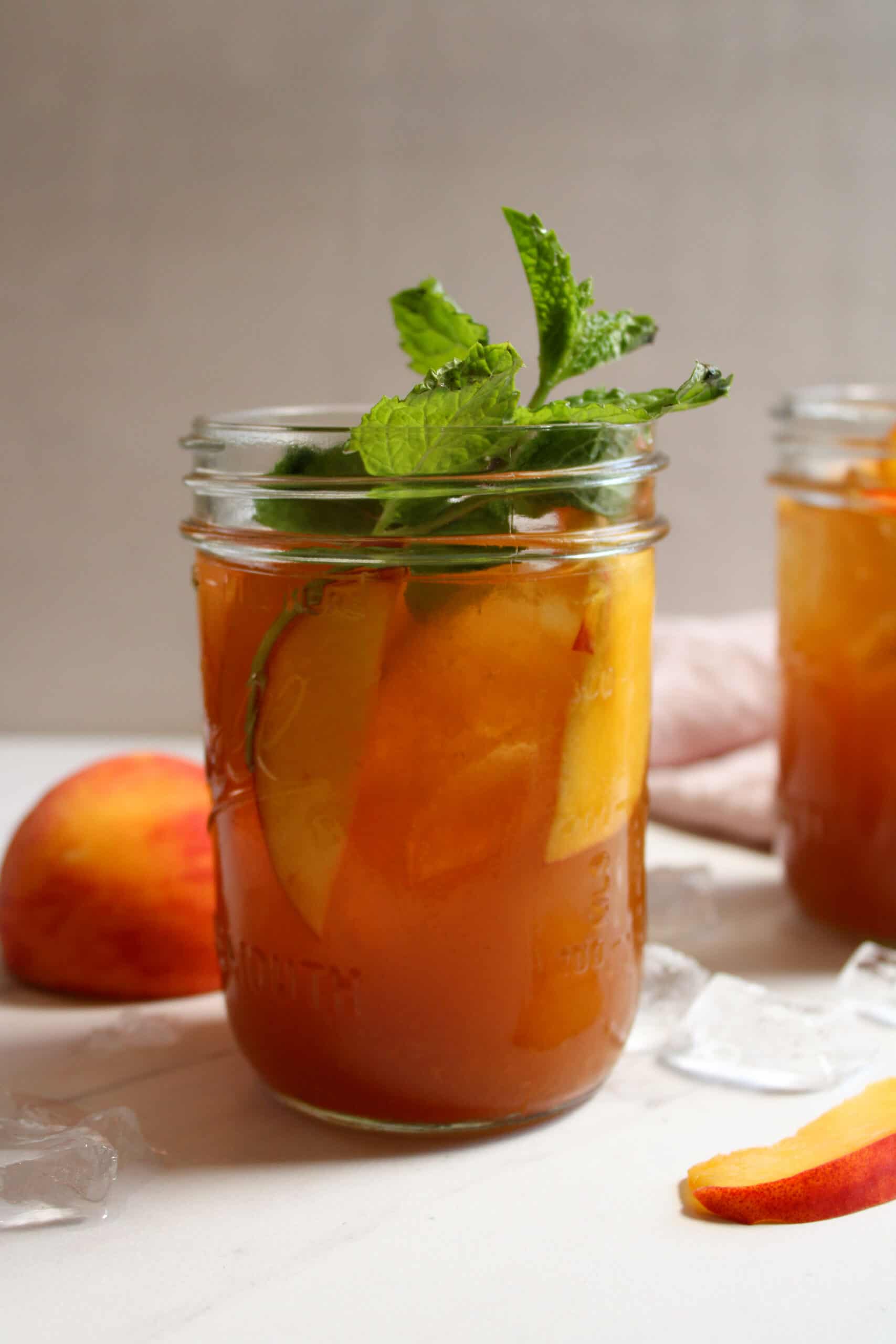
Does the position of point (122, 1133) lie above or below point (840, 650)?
below

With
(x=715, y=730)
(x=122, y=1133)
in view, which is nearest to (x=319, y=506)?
(x=122, y=1133)

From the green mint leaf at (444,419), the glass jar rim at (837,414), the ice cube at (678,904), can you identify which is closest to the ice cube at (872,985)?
the ice cube at (678,904)

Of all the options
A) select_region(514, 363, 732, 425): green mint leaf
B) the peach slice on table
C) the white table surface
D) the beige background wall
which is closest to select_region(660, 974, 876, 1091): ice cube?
the white table surface

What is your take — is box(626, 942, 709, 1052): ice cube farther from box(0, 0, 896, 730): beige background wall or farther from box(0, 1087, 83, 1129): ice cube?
box(0, 0, 896, 730): beige background wall

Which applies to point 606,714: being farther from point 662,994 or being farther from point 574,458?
point 662,994

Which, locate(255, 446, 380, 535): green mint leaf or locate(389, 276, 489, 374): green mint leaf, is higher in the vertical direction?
locate(389, 276, 489, 374): green mint leaf

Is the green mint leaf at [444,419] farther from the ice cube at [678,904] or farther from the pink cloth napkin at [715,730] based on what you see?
the pink cloth napkin at [715,730]

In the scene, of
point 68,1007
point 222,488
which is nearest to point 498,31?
point 222,488
